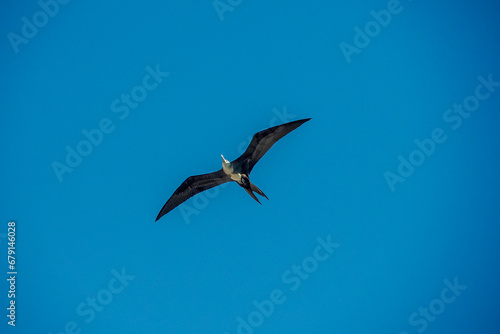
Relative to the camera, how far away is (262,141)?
13.5 m

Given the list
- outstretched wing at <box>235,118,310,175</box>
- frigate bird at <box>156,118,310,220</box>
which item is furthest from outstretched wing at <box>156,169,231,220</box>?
outstretched wing at <box>235,118,310,175</box>

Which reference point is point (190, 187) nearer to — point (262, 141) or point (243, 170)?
point (243, 170)

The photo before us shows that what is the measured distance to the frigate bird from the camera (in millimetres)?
13250

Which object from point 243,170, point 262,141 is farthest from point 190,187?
point 262,141

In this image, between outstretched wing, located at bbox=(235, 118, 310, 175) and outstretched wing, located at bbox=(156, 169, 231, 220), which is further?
outstretched wing, located at bbox=(156, 169, 231, 220)

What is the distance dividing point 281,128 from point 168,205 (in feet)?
14.0

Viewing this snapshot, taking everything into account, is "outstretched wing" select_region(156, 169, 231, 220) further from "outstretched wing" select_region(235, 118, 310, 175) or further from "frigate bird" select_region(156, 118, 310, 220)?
"outstretched wing" select_region(235, 118, 310, 175)

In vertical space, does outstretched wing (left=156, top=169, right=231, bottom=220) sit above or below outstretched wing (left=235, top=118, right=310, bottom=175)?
above

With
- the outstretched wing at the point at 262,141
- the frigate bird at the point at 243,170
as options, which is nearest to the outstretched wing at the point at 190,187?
the frigate bird at the point at 243,170

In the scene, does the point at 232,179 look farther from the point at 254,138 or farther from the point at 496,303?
the point at 496,303

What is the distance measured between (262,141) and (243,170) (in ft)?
3.34

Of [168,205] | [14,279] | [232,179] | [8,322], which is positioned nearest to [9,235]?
[14,279]

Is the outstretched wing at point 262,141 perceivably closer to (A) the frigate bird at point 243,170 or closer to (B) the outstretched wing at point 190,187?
(A) the frigate bird at point 243,170

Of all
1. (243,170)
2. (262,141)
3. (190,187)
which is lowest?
(243,170)
